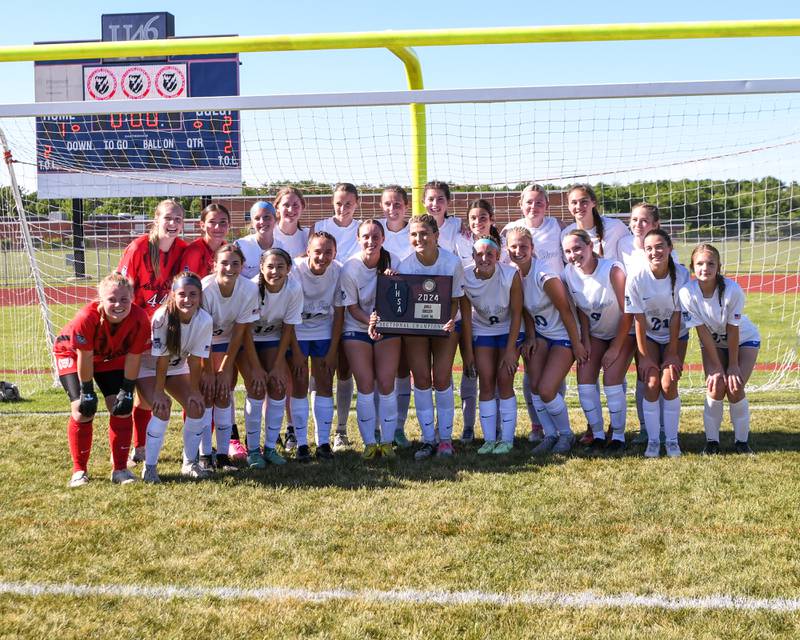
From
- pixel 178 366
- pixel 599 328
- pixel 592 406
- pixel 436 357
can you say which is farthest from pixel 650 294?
pixel 178 366

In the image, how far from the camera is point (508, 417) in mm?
5738

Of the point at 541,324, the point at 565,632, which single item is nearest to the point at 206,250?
the point at 541,324

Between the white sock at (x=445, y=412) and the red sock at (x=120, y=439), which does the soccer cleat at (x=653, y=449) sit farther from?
the red sock at (x=120, y=439)

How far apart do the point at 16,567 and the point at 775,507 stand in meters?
3.62

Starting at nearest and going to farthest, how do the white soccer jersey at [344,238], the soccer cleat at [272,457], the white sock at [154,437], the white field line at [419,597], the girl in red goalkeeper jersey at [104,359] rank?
the white field line at [419,597]
the girl in red goalkeeper jersey at [104,359]
the white sock at [154,437]
the soccer cleat at [272,457]
the white soccer jersey at [344,238]

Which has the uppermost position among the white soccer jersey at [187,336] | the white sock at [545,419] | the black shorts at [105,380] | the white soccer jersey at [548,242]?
the white soccer jersey at [548,242]

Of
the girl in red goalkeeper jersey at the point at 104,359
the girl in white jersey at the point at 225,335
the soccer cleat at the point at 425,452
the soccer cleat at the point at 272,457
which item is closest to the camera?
the girl in red goalkeeper jersey at the point at 104,359

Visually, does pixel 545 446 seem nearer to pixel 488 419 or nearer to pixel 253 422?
pixel 488 419

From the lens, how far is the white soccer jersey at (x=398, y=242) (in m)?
5.96

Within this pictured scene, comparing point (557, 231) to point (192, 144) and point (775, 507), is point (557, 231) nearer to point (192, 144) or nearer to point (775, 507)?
point (775, 507)

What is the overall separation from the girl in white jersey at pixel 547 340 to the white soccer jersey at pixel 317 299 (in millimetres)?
1212

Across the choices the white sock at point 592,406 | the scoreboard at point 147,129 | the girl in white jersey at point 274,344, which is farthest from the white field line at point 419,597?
the scoreboard at point 147,129

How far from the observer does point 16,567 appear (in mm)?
3615

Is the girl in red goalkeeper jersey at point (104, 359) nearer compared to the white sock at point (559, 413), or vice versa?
the girl in red goalkeeper jersey at point (104, 359)
